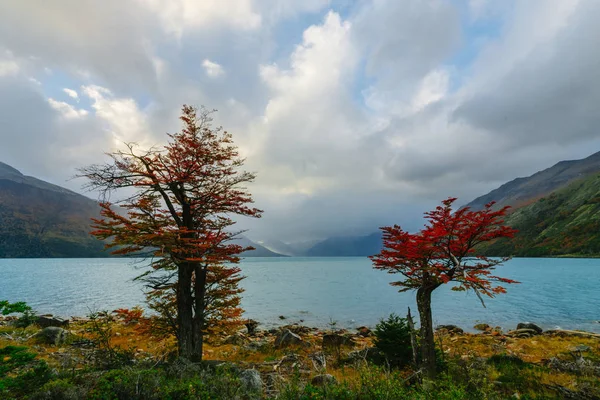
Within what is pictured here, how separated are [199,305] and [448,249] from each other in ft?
35.4

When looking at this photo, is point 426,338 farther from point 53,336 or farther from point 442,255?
point 53,336

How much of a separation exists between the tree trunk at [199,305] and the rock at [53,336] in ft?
40.4

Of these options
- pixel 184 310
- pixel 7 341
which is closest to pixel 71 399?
pixel 184 310

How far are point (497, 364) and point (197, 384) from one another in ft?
45.5

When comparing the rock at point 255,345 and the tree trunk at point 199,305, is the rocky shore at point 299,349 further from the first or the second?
the tree trunk at point 199,305

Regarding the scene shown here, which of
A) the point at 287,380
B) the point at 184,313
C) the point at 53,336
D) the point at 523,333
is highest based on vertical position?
the point at 184,313

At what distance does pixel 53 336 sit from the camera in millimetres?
18344

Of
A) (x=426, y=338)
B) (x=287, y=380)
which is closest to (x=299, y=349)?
(x=426, y=338)

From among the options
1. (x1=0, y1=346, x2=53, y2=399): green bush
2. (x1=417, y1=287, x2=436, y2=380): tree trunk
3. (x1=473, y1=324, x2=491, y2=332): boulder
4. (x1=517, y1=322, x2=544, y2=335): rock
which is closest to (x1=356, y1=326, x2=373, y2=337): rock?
(x1=473, y1=324, x2=491, y2=332): boulder

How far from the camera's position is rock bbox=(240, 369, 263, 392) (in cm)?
788

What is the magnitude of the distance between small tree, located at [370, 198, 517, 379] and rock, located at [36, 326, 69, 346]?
20.7m

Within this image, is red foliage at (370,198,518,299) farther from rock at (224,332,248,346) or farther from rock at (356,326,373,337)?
rock at (356,326,373,337)

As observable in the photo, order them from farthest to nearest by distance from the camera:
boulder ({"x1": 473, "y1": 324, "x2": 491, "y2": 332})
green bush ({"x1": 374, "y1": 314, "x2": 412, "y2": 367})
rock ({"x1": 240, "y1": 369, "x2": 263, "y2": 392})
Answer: boulder ({"x1": 473, "y1": 324, "x2": 491, "y2": 332})
green bush ({"x1": 374, "y1": 314, "x2": 412, "y2": 367})
rock ({"x1": 240, "y1": 369, "x2": 263, "y2": 392})

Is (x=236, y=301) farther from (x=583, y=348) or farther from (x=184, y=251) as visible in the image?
(x=583, y=348)
